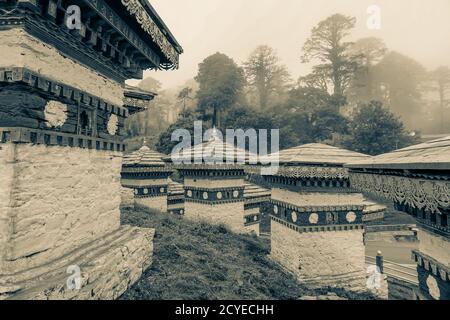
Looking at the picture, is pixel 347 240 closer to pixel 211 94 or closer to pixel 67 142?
pixel 67 142

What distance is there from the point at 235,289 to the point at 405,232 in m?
17.6

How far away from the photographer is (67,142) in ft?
14.9

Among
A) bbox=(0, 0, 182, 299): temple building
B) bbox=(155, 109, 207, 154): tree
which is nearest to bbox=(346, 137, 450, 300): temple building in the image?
bbox=(0, 0, 182, 299): temple building

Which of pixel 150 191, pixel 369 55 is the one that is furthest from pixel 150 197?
pixel 369 55

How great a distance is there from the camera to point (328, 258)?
29.2ft

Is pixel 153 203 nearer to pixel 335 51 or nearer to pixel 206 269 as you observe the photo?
pixel 206 269

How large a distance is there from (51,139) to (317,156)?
797cm

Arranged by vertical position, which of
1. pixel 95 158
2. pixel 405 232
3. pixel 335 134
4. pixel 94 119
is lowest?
pixel 405 232

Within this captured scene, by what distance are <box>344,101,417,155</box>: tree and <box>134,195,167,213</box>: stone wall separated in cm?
2096

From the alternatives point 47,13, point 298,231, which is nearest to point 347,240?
point 298,231

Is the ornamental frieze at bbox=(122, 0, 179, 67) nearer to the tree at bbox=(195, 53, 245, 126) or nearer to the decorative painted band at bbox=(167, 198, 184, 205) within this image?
the decorative painted band at bbox=(167, 198, 184, 205)

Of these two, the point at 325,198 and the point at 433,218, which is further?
the point at 325,198

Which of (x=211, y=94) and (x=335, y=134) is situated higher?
(x=211, y=94)

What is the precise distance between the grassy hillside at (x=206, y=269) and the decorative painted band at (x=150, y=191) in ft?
8.45
